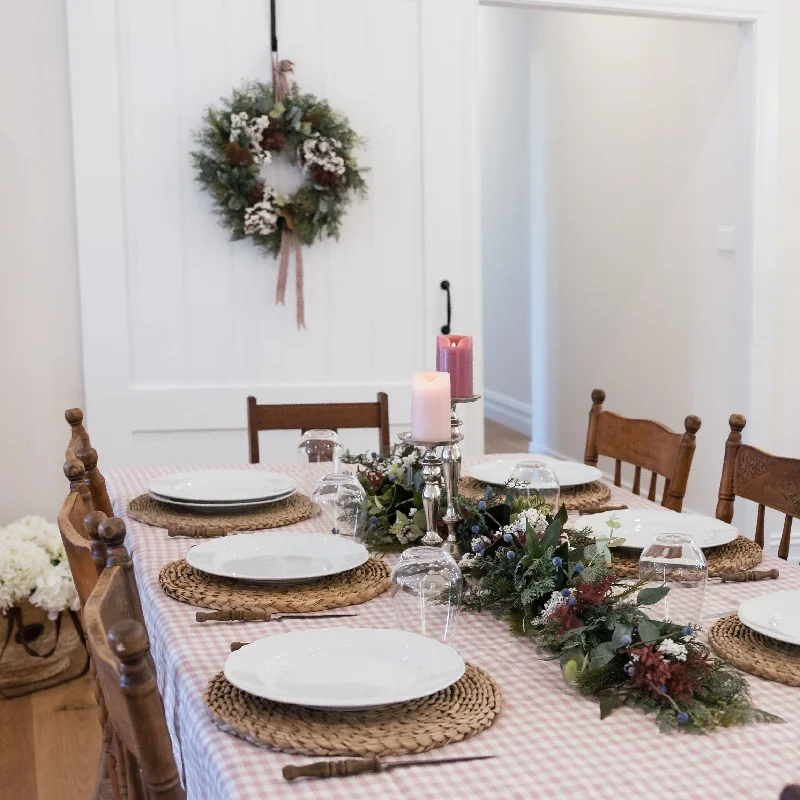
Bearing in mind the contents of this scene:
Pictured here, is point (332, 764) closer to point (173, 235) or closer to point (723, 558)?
point (723, 558)

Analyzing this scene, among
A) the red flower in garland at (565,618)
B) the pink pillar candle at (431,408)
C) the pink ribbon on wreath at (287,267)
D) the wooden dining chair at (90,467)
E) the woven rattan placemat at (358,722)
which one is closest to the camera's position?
the woven rattan placemat at (358,722)

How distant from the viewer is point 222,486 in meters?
2.12

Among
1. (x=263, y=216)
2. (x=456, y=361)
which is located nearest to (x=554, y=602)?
(x=456, y=361)

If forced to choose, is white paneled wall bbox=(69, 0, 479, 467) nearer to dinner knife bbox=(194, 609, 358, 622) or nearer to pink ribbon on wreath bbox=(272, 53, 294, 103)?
pink ribbon on wreath bbox=(272, 53, 294, 103)

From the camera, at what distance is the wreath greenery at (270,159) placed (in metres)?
3.40

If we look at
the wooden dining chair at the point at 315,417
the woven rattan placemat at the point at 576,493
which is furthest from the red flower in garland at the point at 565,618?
the wooden dining chair at the point at 315,417

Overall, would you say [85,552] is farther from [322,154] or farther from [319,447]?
[322,154]

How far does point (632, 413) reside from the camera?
16.6ft

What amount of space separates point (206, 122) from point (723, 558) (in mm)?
2422

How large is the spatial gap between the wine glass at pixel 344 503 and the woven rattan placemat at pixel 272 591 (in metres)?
0.17

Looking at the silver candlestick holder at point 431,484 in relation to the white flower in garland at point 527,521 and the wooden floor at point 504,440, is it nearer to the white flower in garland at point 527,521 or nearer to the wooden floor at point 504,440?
the white flower in garland at point 527,521

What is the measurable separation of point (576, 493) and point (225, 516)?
2.24 ft

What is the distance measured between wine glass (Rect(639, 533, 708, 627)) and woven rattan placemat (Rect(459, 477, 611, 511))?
717 millimetres

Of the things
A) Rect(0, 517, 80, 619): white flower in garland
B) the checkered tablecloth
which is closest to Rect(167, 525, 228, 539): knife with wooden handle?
the checkered tablecloth
